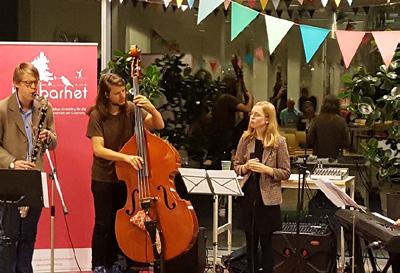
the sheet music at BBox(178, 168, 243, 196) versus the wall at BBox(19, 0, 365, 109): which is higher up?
the wall at BBox(19, 0, 365, 109)

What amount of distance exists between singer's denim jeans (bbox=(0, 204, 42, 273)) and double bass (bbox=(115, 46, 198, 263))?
0.64 m

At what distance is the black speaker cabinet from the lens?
5.18 meters

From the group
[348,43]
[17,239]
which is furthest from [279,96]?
[17,239]

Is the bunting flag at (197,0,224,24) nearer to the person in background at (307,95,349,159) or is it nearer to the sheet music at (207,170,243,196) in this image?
the sheet music at (207,170,243,196)

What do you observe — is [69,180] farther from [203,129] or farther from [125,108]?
[203,129]

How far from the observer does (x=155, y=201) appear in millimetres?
4480

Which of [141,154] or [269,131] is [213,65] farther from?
[141,154]

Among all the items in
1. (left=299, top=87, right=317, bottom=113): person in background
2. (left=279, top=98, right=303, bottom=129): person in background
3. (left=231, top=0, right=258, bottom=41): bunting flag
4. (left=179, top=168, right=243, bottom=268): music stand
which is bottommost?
(left=179, top=168, right=243, bottom=268): music stand

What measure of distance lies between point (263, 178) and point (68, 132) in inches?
64.3

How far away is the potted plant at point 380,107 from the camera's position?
5.63 metres

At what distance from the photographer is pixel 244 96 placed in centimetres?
674

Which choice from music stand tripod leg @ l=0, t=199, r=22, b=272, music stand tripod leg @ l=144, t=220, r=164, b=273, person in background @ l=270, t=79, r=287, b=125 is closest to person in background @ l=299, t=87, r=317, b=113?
person in background @ l=270, t=79, r=287, b=125

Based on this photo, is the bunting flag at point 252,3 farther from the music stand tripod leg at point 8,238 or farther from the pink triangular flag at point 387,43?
the music stand tripod leg at point 8,238

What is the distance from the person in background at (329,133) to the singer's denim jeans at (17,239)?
2902mm
